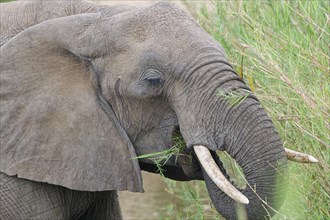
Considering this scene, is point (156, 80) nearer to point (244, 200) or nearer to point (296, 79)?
point (244, 200)

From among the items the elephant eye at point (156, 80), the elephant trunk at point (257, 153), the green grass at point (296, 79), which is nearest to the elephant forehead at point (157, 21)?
the elephant eye at point (156, 80)

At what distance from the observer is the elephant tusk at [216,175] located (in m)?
5.03

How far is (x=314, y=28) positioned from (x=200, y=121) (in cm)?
134

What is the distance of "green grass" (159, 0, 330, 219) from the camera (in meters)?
5.68

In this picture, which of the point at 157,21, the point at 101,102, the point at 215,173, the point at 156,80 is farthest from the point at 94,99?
the point at 215,173

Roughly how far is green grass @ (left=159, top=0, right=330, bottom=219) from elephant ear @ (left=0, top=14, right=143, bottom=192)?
728 mm

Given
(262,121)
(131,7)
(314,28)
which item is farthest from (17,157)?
(314,28)

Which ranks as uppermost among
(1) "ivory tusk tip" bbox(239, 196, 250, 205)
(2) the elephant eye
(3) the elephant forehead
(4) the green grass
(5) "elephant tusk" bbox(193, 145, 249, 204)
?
(3) the elephant forehead

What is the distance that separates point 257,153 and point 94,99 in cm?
98

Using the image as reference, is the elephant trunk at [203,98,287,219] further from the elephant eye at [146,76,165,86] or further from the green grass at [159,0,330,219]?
the elephant eye at [146,76,165,86]

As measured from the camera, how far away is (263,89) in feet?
21.2

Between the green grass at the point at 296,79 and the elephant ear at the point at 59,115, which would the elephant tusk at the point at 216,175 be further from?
the elephant ear at the point at 59,115

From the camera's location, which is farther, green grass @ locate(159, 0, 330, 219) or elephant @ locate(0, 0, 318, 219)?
green grass @ locate(159, 0, 330, 219)

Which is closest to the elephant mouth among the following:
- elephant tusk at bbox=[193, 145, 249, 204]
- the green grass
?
elephant tusk at bbox=[193, 145, 249, 204]
